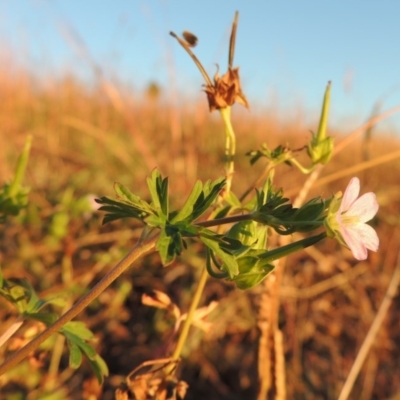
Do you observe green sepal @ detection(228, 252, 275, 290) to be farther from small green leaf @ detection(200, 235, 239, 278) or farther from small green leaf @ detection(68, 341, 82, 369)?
small green leaf @ detection(68, 341, 82, 369)

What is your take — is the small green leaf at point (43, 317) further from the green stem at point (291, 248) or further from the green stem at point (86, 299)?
the green stem at point (291, 248)

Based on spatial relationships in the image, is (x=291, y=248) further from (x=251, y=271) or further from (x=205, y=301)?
(x=205, y=301)

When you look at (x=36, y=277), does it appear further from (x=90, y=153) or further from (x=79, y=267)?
(x=90, y=153)

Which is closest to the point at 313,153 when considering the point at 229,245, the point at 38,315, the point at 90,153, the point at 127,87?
the point at 229,245

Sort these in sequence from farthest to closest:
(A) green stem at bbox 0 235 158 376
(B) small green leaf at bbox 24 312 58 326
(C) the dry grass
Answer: (C) the dry grass → (B) small green leaf at bbox 24 312 58 326 → (A) green stem at bbox 0 235 158 376

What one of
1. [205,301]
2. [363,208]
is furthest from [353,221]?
[205,301]

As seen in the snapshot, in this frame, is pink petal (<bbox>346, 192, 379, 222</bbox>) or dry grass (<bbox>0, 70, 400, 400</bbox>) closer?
pink petal (<bbox>346, 192, 379, 222</bbox>)

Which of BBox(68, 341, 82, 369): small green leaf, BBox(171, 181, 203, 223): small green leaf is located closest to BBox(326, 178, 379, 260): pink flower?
BBox(171, 181, 203, 223): small green leaf
